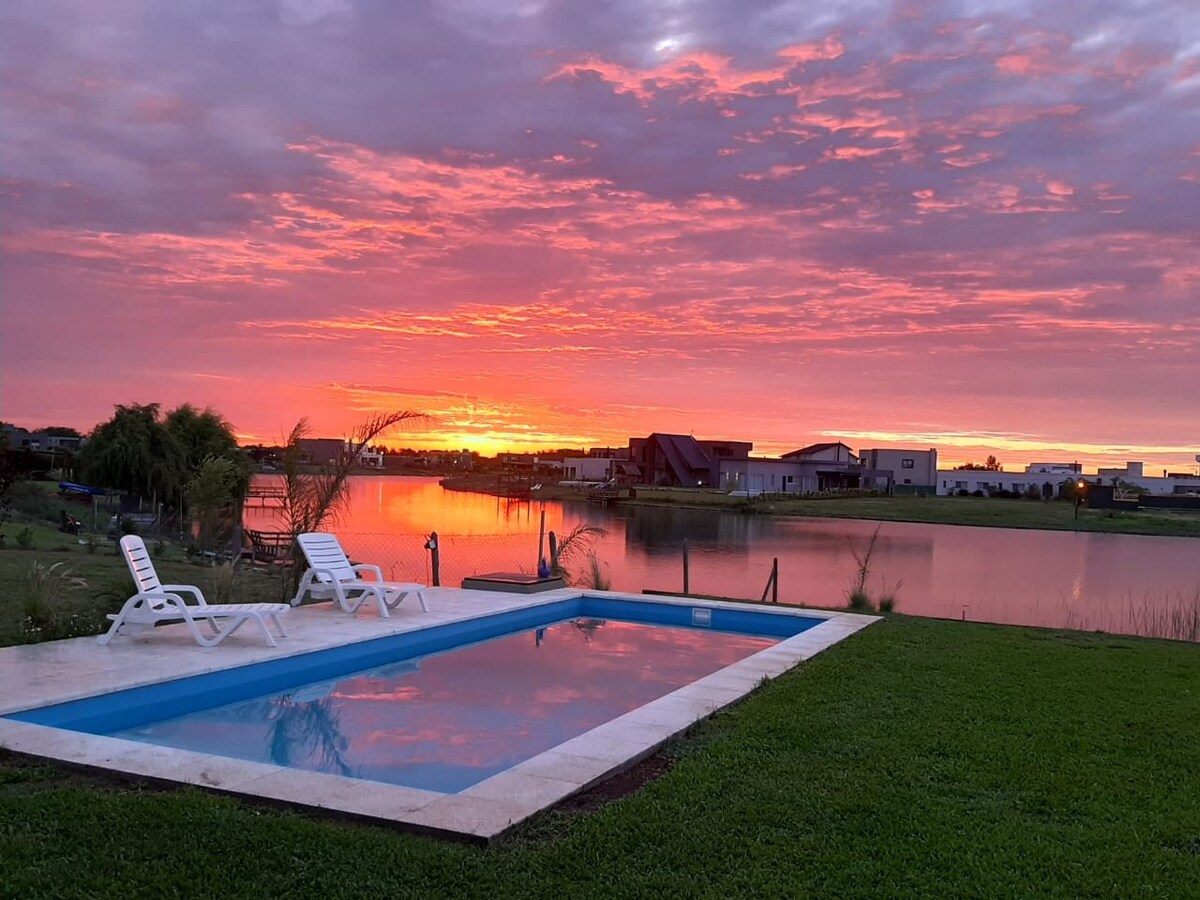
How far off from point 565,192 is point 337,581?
8240 millimetres

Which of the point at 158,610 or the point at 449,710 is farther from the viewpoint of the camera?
the point at 158,610

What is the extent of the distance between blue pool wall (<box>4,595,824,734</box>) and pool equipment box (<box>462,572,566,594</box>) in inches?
20.9

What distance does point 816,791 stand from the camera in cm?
431

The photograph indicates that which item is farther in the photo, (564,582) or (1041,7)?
(564,582)

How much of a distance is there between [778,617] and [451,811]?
7.77 m

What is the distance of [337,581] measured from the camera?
9.55 m

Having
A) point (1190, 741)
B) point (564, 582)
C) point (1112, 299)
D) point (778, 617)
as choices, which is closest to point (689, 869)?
point (1190, 741)

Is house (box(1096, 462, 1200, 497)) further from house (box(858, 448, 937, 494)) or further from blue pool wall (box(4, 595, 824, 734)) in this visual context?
blue pool wall (box(4, 595, 824, 734))

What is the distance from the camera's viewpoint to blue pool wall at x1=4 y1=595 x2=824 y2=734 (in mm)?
5938

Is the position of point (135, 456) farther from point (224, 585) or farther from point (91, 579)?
point (224, 585)

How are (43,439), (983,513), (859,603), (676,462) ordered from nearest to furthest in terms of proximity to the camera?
1. (859,603)
2. (983,513)
3. (676,462)
4. (43,439)

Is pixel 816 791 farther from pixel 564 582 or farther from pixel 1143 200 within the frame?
pixel 1143 200

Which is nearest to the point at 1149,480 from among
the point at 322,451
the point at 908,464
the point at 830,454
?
the point at 908,464

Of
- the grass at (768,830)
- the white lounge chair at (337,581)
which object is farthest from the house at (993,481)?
the grass at (768,830)
